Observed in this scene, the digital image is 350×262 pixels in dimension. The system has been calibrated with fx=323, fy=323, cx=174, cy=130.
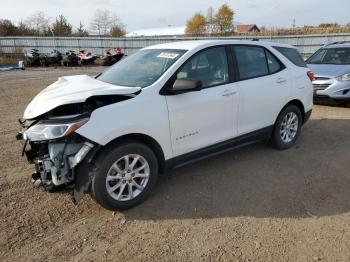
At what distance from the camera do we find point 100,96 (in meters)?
3.37

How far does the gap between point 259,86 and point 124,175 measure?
2.38 meters

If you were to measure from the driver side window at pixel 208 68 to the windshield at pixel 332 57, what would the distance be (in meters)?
6.28

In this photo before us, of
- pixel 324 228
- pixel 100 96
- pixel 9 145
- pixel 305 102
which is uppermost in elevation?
pixel 100 96

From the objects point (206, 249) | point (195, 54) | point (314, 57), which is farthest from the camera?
point (314, 57)

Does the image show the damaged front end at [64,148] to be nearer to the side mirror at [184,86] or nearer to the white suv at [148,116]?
the white suv at [148,116]

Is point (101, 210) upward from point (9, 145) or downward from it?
downward

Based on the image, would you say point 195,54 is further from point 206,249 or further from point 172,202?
point 206,249

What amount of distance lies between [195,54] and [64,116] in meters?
1.75

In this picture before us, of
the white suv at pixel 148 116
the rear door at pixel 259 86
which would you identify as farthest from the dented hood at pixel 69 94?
the rear door at pixel 259 86

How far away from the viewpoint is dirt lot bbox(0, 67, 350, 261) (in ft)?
9.68

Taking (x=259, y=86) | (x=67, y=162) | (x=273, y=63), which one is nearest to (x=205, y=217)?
(x=67, y=162)

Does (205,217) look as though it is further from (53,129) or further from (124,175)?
(53,129)

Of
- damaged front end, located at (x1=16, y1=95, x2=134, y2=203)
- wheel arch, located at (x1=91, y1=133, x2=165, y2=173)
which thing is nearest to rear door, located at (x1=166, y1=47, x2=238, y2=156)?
wheel arch, located at (x1=91, y1=133, x2=165, y2=173)

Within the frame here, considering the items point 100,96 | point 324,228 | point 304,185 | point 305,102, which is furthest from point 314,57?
point 100,96
